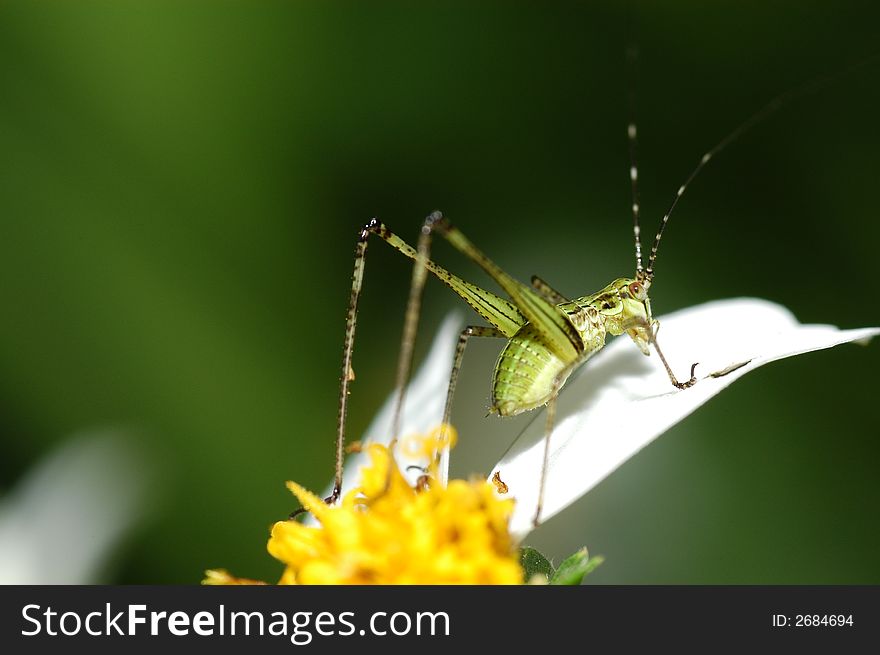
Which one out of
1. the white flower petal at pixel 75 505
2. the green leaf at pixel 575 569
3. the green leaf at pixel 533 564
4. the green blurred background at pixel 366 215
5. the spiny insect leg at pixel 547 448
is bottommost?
the green leaf at pixel 575 569

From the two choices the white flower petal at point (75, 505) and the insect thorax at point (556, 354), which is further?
the white flower petal at point (75, 505)

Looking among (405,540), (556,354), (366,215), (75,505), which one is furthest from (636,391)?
(75,505)

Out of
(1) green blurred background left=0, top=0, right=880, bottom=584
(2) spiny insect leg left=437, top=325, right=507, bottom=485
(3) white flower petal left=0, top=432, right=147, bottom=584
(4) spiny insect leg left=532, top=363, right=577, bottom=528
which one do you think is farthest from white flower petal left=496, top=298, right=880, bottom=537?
(3) white flower petal left=0, top=432, right=147, bottom=584

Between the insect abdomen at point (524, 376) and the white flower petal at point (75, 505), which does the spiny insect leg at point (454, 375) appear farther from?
the white flower petal at point (75, 505)

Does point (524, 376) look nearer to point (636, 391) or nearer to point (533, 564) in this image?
point (636, 391)

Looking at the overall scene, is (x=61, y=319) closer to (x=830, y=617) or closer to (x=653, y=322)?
(x=653, y=322)

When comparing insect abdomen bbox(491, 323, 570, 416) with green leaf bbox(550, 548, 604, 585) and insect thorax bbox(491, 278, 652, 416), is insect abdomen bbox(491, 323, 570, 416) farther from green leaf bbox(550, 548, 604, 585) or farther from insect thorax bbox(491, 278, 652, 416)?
green leaf bbox(550, 548, 604, 585)

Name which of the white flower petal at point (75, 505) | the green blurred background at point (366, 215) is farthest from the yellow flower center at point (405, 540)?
the white flower petal at point (75, 505)
